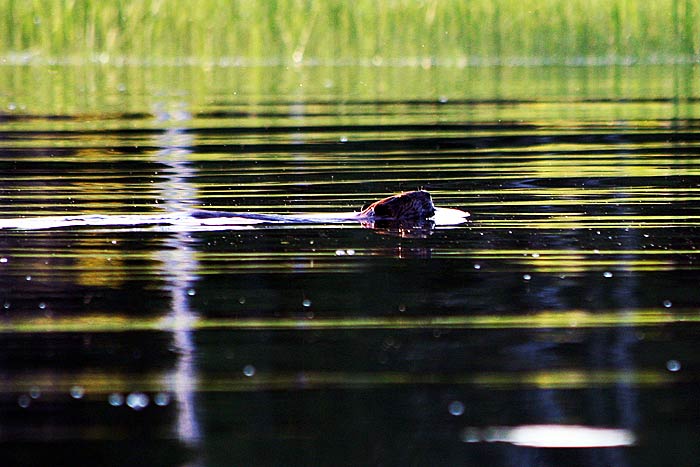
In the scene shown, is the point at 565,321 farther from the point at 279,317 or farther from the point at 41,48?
the point at 41,48

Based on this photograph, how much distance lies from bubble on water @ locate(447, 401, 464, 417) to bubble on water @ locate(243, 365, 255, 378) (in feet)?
2.96

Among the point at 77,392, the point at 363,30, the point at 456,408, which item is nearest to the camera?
the point at 456,408

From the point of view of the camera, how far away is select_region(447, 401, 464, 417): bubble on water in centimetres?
579

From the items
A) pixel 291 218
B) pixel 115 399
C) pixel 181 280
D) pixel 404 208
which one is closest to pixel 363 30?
pixel 404 208

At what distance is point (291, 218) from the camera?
36.3 ft

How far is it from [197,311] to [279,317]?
16.6 inches

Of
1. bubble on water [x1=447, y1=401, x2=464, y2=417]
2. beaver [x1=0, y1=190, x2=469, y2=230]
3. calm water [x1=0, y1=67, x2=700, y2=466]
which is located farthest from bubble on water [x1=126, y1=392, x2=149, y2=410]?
beaver [x1=0, y1=190, x2=469, y2=230]

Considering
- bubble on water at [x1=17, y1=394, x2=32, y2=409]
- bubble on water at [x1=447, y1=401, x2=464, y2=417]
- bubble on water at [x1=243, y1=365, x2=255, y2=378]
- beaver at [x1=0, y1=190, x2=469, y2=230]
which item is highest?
beaver at [x1=0, y1=190, x2=469, y2=230]

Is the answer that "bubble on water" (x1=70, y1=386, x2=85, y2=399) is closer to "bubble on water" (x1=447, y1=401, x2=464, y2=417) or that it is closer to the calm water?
the calm water

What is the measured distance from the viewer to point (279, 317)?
24.8 feet

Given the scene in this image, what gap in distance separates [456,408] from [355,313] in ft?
5.82

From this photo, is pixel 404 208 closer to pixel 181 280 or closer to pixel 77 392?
pixel 181 280

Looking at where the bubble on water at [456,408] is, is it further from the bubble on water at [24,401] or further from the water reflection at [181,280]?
the bubble on water at [24,401]

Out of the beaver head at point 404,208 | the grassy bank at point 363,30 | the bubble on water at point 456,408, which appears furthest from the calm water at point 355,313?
the grassy bank at point 363,30
